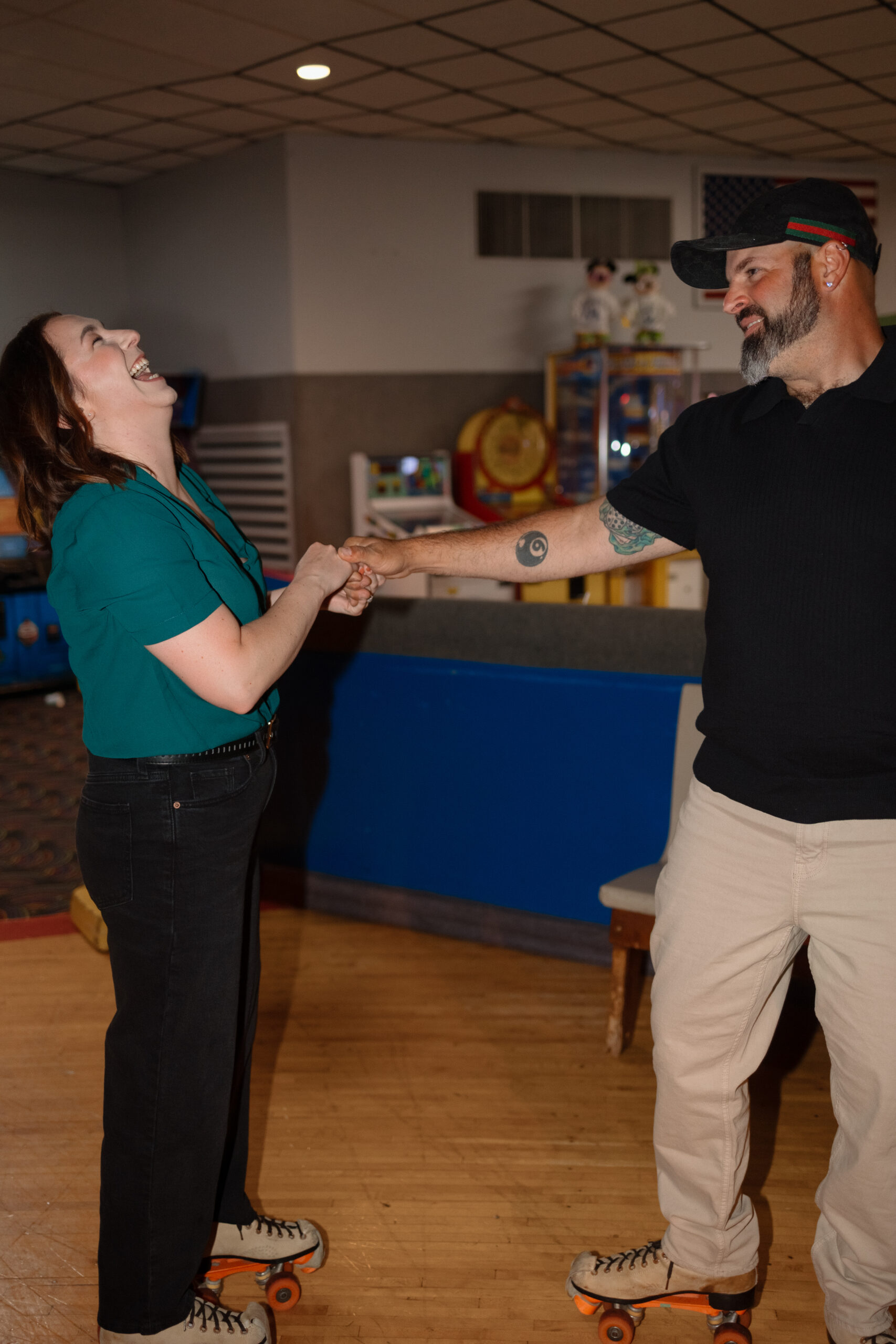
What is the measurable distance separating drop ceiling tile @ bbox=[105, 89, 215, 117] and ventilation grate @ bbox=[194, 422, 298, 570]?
1.76 m

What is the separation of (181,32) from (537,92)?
198 centimetres

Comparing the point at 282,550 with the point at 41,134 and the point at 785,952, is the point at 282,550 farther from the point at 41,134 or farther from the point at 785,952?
the point at 785,952

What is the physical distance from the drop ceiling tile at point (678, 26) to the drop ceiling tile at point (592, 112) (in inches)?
38.2

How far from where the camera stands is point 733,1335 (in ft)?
5.60

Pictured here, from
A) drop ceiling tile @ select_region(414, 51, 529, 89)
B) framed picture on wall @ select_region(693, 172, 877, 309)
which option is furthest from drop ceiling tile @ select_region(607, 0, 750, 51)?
framed picture on wall @ select_region(693, 172, 877, 309)

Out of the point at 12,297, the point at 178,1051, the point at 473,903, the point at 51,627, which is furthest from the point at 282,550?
the point at 178,1051

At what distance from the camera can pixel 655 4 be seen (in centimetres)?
471

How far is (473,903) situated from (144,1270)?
1.78 m

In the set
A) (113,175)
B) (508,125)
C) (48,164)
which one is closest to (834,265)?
(508,125)

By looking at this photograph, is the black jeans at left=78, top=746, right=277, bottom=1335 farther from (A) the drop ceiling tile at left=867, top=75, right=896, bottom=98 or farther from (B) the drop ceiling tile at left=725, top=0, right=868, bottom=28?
(A) the drop ceiling tile at left=867, top=75, right=896, bottom=98

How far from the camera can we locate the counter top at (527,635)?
290 centimetres

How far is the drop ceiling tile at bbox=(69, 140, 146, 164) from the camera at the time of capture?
21.5 ft

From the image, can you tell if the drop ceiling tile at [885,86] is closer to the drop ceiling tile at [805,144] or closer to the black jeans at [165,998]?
the drop ceiling tile at [805,144]

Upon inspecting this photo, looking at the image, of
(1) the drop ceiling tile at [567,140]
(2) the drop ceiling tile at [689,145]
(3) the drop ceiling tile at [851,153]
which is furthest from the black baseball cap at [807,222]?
(3) the drop ceiling tile at [851,153]
